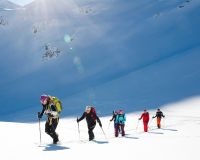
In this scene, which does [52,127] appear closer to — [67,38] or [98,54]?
[98,54]

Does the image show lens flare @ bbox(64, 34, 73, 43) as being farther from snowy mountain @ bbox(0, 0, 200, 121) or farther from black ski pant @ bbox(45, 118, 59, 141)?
black ski pant @ bbox(45, 118, 59, 141)

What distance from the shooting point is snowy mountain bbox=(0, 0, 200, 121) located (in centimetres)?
4691

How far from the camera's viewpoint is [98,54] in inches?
2653

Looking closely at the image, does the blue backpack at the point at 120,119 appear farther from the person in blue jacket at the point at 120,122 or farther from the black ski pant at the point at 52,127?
the black ski pant at the point at 52,127

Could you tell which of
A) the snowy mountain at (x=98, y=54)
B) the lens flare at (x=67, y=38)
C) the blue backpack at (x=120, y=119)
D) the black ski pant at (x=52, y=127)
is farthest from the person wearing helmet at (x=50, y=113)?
the lens flare at (x=67, y=38)

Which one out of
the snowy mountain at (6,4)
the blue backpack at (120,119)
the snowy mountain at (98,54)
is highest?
the snowy mountain at (6,4)

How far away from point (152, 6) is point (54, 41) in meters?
18.3

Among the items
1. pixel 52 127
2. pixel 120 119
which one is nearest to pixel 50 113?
pixel 52 127

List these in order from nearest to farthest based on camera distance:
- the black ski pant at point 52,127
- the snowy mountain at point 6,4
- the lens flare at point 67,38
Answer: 1. the black ski pant at point 52,127
2. the lens flare at point 67,38
3. the snowy mountain at point 6,4

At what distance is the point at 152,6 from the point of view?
76625 mm

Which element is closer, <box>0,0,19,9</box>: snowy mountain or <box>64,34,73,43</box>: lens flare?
<box>64,34,73,43</box>: lens flare

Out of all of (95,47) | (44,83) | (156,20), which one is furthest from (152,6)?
(44,83)

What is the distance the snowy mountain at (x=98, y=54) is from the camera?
154ft

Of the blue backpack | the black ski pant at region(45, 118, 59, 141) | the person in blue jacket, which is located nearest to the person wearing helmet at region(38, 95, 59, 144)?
the black ski pant at region(45, 118, 59, 141)
